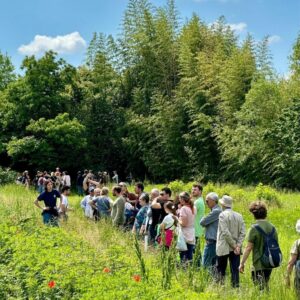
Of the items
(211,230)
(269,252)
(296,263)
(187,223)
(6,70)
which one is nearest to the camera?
(296,263)

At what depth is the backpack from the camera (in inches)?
245

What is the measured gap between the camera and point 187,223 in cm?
782

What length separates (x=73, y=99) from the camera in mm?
37938

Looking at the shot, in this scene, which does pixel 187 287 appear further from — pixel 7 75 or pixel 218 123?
pixel 7 75

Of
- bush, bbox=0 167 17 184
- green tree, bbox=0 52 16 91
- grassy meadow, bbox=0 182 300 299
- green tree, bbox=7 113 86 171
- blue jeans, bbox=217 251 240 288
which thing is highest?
green tree, bbox=0 52 16 91

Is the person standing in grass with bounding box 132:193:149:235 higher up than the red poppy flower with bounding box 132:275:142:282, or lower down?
higher up

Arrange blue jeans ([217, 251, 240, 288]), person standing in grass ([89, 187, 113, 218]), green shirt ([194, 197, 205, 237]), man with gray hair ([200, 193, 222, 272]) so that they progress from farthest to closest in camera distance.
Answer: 1. person standing in grass ([89, 187, 113, 218])
2. green shirt ([194, 197, 205, 237])
3. man with gray hair ([200, 193, 222, 272])
4. blue jeans ([217, 251, 240, 288])

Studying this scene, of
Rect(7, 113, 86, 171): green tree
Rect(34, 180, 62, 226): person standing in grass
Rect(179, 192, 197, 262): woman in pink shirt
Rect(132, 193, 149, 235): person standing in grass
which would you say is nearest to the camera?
Rect(179, 192, 197, 262): woman in pink shirt

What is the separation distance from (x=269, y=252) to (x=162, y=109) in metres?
27.0

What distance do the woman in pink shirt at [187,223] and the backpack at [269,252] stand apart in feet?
5.59

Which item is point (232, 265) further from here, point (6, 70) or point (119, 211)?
point (6, 70)

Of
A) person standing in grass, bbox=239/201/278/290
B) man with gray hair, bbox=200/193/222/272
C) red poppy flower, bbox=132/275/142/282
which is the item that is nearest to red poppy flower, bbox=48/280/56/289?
red poppy flower, bbox=132/275/142/282

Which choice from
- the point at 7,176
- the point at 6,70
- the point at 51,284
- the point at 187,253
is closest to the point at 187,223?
the point at 187,253

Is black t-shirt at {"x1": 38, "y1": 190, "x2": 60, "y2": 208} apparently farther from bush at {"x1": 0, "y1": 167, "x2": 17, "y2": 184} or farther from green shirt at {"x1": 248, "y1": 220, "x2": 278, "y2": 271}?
bush at {"x1": 0, "y1": 167, "x2": 17, "y2": 184}
